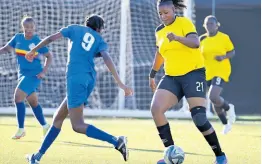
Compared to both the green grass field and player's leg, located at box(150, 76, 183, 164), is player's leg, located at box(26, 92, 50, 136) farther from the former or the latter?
player's leg, located at box(150, 76, 183, 164)

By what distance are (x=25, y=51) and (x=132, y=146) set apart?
217 cm

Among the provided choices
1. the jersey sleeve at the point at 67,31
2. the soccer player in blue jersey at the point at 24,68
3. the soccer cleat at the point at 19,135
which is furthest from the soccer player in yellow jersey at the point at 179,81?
the soccer cleat at the point at 19,135

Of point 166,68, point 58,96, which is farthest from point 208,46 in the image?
point 58,96

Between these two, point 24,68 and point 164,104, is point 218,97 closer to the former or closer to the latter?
point 24,68

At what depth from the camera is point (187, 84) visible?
7.10 meters

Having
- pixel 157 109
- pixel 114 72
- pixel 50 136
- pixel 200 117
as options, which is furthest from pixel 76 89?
pixel 200 117

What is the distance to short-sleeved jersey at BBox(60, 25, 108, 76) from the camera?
23.1ft

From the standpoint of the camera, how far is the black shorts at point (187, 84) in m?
7.10

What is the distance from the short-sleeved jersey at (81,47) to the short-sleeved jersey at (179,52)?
65cm

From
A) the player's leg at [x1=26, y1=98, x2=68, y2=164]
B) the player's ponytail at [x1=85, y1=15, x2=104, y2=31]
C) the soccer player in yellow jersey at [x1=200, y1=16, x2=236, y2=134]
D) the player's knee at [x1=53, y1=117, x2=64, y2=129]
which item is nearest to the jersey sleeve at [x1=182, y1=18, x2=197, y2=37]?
the player's ponytail at [x1=85, y1=15, x2=104, y2=31]

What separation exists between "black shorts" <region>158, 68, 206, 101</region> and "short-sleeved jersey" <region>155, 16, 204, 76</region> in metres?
0.05

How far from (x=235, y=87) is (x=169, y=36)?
1200cm

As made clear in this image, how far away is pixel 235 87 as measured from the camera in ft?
60.5

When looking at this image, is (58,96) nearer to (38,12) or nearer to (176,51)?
(38,12)
